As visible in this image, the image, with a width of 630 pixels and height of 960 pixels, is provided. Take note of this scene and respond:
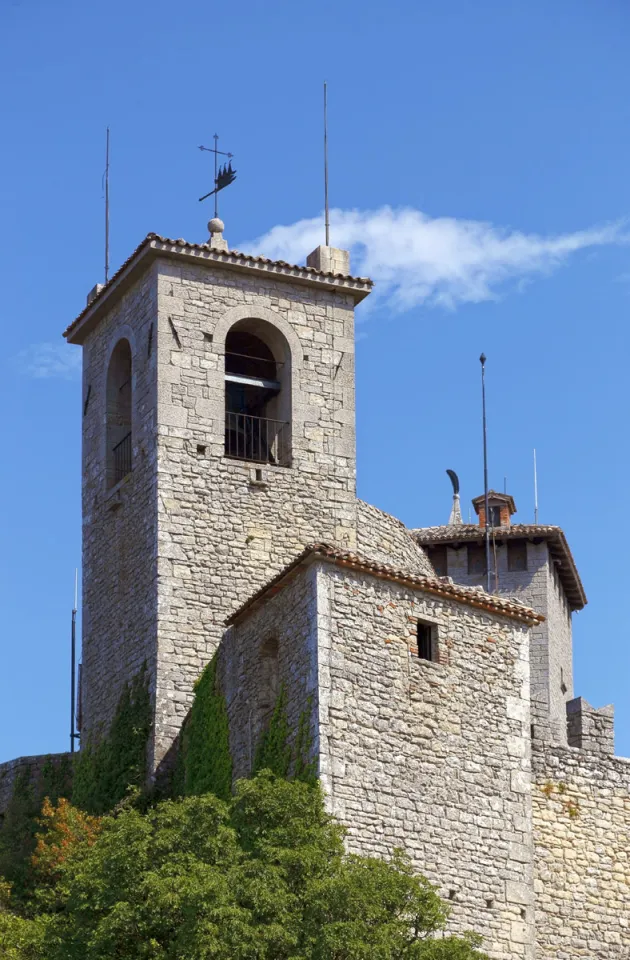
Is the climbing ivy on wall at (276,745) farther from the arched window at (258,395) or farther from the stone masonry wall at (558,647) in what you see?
the stone masonry wall at (558,647)

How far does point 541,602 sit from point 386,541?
281 inches

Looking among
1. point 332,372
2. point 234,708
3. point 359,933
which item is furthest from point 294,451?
point 359,933

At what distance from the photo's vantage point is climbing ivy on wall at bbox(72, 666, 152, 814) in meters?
35.3

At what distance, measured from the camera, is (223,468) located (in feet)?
121

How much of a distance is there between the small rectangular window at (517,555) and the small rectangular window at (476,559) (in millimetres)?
532

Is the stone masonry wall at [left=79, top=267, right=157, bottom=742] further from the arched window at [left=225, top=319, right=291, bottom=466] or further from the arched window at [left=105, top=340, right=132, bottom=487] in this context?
the arched window at [left=225, top=319, right=291, bottom=466]

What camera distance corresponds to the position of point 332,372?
3834cm

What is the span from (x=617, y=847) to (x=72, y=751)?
9.54 metres

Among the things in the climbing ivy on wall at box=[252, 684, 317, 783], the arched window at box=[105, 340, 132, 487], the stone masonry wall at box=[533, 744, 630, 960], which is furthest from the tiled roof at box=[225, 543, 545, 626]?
the arched window at box=[105, 340, 132, 487]

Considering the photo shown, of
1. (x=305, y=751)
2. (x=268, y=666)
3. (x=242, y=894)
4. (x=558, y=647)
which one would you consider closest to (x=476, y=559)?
(x=558, y=647)

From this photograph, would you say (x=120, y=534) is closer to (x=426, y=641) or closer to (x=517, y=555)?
(x=426, y=641)

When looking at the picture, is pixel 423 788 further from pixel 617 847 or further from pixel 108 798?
pixel 108 798

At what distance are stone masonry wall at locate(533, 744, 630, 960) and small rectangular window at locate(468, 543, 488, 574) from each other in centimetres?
1142

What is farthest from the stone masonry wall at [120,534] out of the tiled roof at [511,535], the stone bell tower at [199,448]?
the tiled roof at [511,535]
